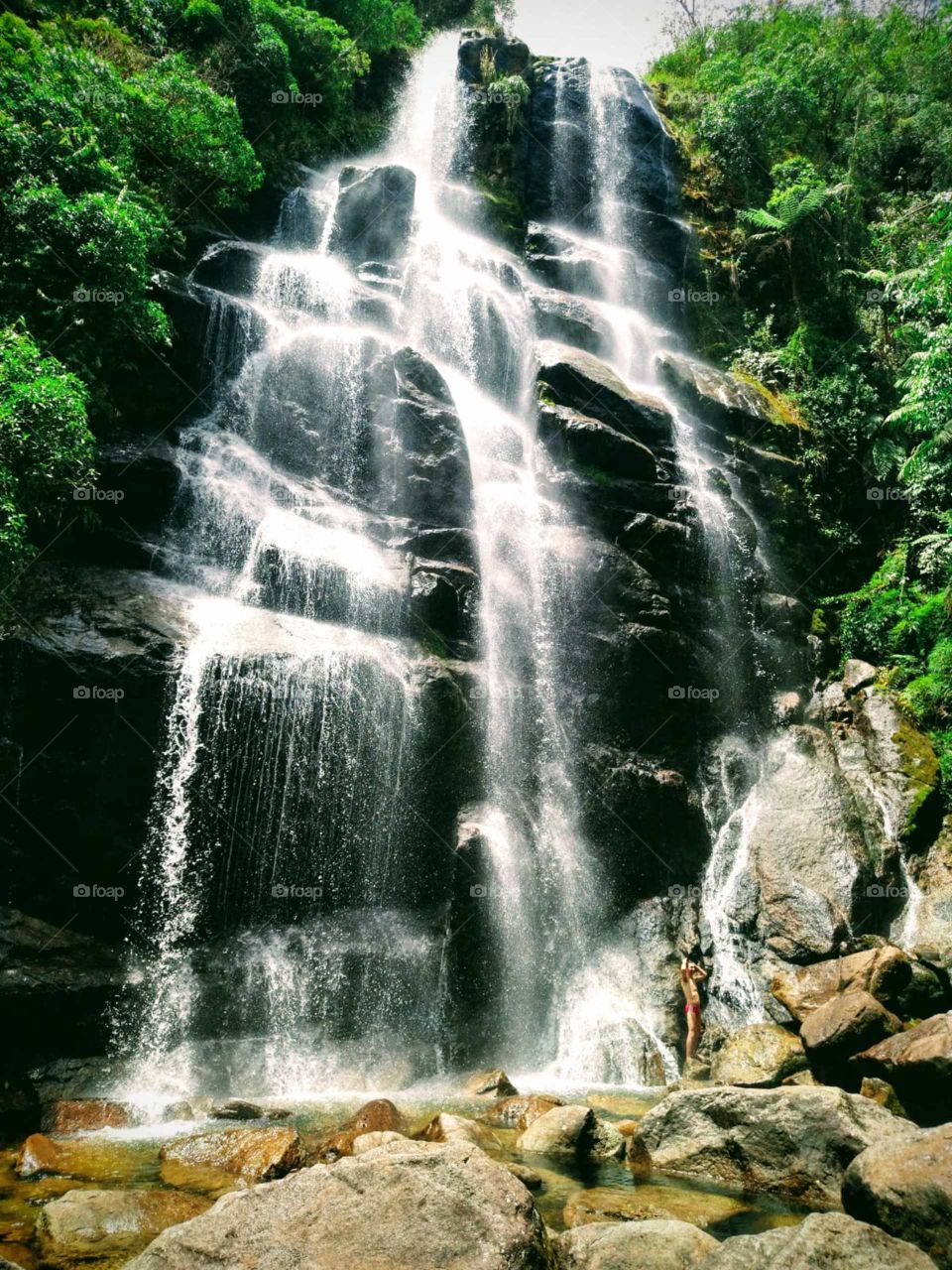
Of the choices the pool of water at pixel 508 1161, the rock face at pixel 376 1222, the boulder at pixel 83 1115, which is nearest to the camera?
the rock face at pixel 376 1222

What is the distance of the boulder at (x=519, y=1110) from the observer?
7.76 meters

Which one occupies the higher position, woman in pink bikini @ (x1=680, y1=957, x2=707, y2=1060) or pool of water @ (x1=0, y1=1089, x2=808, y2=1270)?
woman in pink bikini @ (x1=680, y1=957, x2=707, y2=1060)

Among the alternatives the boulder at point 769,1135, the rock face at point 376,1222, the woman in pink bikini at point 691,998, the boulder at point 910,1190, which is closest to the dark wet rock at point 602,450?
the woman in pink bikini at point 691,998

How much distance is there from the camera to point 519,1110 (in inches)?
314

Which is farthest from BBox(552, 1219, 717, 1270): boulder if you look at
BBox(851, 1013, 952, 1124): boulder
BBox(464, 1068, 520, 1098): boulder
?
BBox(464, 1068, 520, 1098): boulder

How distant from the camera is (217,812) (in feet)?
34.6

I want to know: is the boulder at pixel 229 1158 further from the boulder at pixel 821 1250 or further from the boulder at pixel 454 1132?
the boulder at pixel 821 1250

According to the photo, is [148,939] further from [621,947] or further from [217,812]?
[621,947]

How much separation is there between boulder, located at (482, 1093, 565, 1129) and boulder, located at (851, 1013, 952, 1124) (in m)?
3.28

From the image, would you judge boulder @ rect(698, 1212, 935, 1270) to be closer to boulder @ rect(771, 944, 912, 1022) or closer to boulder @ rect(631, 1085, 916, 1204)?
boulder @ rect(631, 1085, 916, 1204)

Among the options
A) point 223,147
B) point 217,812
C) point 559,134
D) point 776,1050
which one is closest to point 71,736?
point 217,812

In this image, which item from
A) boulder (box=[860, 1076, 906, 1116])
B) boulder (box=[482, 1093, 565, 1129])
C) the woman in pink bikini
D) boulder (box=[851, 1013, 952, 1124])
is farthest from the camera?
the woman in pink bikini

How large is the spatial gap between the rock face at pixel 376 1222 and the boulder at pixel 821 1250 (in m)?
1.00

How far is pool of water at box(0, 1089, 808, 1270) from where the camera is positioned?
521 cm
